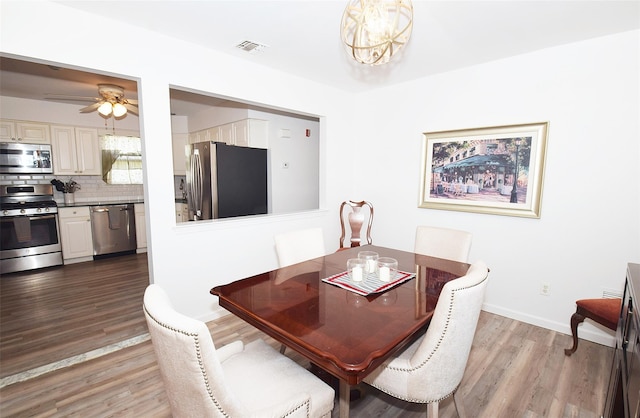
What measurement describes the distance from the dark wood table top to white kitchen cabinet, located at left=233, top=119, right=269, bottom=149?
2690 millimetres

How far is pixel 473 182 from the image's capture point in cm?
315

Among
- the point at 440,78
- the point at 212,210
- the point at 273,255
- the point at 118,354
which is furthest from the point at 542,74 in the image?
the point at 118,354

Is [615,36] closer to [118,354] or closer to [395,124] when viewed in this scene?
[395,124]

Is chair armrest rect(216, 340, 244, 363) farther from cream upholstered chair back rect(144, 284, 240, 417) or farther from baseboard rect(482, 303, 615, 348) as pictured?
baseboard rect(482, 303, 615, 348)

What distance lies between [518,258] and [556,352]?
0.86 metres

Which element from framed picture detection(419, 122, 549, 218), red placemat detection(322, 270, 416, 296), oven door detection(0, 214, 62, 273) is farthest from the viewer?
oven door detection(0, 214, 62, 273)

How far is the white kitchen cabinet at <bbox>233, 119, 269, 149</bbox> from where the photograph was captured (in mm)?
4215

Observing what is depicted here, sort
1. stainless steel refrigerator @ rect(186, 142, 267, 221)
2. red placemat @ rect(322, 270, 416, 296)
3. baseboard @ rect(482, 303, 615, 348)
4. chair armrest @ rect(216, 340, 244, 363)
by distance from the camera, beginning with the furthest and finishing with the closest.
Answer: stainless steel refrigerator @ rect(186, 142, 267, 221) < baseboard @ rect(482, 303, 615, 348) < red placemat @ rect(322, 270, 416, 296) < chair armrest @ rect(216, 340, 244, 363)

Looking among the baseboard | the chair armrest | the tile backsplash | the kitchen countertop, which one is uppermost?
the tile backsplash

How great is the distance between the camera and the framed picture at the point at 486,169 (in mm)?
2787

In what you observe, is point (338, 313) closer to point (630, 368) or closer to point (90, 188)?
point (630, 368)

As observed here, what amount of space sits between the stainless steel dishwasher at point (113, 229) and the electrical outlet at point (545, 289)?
5883mm

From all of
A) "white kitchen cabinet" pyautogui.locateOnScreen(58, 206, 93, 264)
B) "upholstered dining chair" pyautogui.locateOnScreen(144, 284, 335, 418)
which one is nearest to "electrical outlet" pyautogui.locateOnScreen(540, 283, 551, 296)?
"upholstered dining chair" pyautogui.locateOnScreen(144, 284, 335, 418)

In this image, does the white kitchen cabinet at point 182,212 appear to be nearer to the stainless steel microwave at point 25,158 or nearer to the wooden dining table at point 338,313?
the stainless steel microwave at point 25,158
